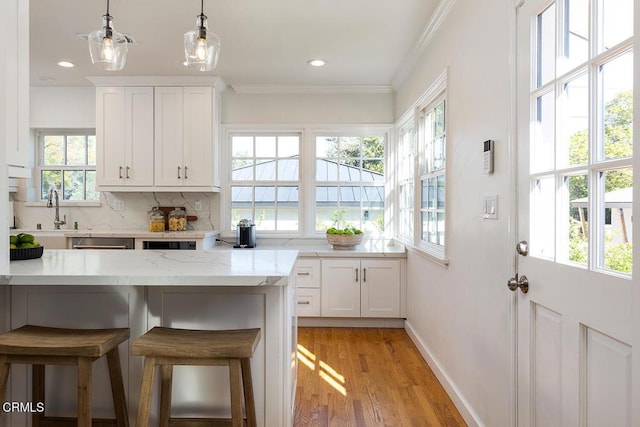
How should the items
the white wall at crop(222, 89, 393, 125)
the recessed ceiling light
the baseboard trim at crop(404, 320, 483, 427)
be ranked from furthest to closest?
the white wall at crop(222, 89, 393, 125), the recessed ceiling light, the baseboard trim at crop(404, 320, 483, 427)

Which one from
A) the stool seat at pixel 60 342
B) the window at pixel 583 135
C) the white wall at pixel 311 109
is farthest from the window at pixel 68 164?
the window at pixel 583 135

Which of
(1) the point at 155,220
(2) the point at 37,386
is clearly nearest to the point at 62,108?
(1) the point at 155,220

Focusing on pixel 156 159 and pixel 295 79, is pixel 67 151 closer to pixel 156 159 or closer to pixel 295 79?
pixel 156 159

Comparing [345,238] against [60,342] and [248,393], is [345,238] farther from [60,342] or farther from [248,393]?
[60,342]

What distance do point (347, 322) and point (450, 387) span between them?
167 cm

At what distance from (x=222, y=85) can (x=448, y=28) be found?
250 cm

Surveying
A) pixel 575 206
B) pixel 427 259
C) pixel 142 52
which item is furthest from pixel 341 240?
pixel 575 206

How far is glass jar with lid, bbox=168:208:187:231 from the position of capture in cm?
425

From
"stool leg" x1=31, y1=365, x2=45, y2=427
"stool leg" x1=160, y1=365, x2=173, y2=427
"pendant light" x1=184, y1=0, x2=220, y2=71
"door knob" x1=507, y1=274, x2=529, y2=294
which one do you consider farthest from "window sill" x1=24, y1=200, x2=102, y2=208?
"door knob" x1=507, y1=274, x2=529, y2=294

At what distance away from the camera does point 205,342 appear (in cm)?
155

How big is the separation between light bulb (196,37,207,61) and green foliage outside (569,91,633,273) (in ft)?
4.98

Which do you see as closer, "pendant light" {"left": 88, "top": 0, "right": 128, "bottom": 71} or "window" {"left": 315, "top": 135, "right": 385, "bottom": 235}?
"pendant light" {"left": 88, "top": 0, "right": 128, "bottom": 71}

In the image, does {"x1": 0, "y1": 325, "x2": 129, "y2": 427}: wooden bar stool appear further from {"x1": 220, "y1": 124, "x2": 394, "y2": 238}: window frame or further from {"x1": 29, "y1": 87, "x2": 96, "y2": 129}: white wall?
{"x1": 29, "y1": 87, "x2": 96, "y2": 129}: white wall

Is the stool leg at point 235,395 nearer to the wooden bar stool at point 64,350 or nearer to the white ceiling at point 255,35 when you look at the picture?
the wooden bar stool at point 64,350
